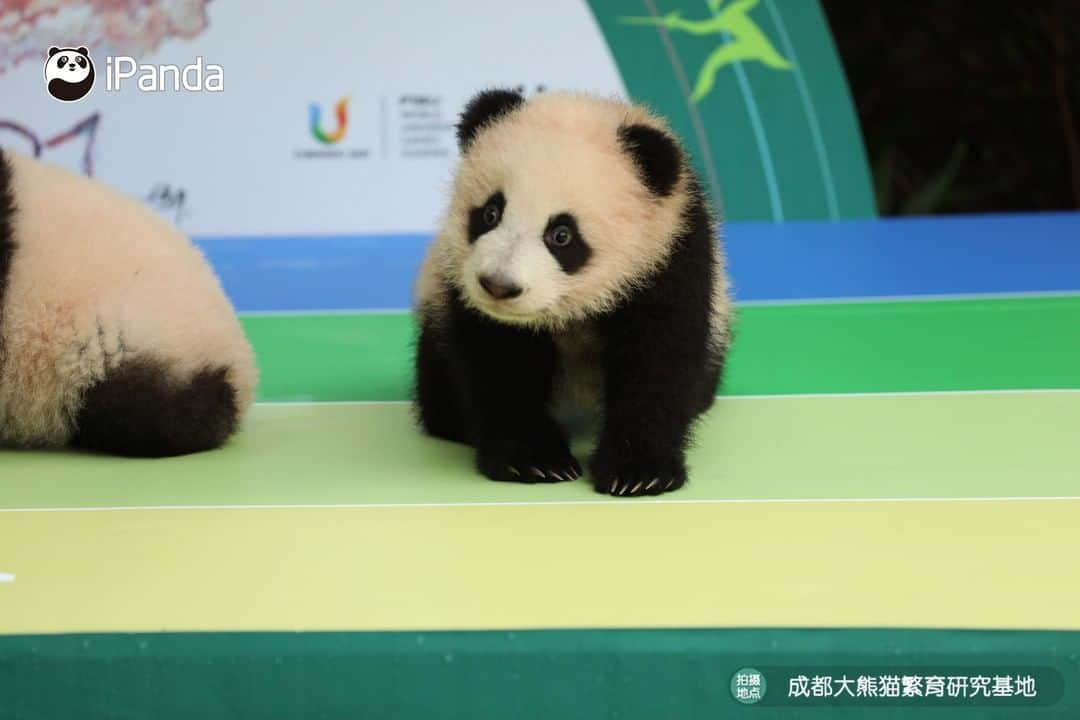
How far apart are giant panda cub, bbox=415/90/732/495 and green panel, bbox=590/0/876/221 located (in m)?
3.62

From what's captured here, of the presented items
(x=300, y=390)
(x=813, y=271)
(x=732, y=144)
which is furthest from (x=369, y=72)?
(x=300, y=390)

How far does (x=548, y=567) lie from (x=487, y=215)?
2.20ft

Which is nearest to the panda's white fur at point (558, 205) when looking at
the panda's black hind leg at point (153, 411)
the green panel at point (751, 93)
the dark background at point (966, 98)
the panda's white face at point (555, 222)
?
the panda's white face at point (555, 222)

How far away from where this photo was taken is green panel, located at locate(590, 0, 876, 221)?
6.14m

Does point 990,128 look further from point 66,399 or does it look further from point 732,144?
point 66,399

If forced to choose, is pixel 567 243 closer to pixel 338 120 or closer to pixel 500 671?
pixel 500 671

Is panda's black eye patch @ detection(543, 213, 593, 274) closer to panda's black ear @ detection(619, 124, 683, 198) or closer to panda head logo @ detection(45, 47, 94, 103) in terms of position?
panda's black ear @ detection(619, 124, 683, 198)

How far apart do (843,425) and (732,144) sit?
141 inches

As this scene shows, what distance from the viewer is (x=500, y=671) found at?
1758mm

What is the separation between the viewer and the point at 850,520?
225 centimetres

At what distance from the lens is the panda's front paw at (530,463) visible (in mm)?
2525

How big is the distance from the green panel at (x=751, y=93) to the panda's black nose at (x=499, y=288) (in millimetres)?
3918

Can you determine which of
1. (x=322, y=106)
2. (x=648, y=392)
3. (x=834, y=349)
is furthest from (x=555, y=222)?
→ (x=322, y=106)

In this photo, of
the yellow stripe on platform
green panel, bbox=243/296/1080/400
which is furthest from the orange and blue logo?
the yellow stripe on platform
